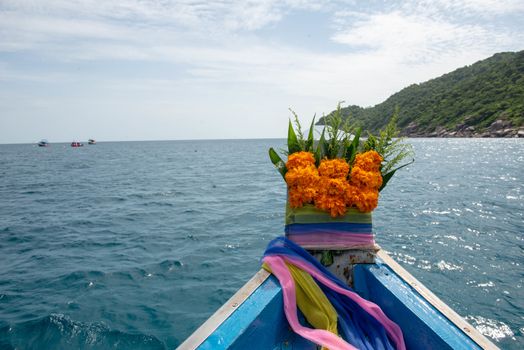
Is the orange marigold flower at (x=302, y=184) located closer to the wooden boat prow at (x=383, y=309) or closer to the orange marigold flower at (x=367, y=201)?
the orange marigold flower at (x=367, y=201)

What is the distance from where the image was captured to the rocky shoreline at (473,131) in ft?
210

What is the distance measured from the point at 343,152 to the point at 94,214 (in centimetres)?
1364

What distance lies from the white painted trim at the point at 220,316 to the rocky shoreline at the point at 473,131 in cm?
7347

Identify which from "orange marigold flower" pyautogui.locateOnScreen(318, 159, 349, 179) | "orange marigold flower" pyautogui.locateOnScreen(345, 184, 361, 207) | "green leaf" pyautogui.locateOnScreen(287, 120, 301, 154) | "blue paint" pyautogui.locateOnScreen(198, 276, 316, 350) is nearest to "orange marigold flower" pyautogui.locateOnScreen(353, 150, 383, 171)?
"orange marigold flower" pyautogui.locateOnScreen(318, 159, 349, 179)

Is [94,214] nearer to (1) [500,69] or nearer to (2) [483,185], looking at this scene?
(2) [483,185]

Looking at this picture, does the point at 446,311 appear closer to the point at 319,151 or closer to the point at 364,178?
the point at 364,178

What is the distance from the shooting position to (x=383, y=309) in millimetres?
3303

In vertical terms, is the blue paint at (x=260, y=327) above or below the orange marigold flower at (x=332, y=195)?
below

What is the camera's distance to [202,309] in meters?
6.14

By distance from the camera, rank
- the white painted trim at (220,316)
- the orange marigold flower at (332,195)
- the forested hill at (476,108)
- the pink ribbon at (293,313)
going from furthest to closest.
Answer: the forested hill at (476,108), the orange marigold flower at (332,195), the pink ribbon at (293,313), the white painted trim at (220,316)

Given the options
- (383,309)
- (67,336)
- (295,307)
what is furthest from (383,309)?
(67,336)

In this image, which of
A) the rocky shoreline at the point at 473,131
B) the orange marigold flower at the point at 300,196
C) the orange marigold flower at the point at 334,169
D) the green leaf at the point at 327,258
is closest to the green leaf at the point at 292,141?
the orange marigold flower at the point at 334,169

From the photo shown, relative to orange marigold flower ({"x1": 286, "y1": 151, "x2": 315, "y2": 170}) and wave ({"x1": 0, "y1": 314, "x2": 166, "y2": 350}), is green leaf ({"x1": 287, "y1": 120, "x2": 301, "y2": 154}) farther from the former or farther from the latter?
wave ({"x1": 0, "y1": 314, "x2": 166, "y2": 350})

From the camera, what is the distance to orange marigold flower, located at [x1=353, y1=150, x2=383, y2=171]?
3.55 meters
